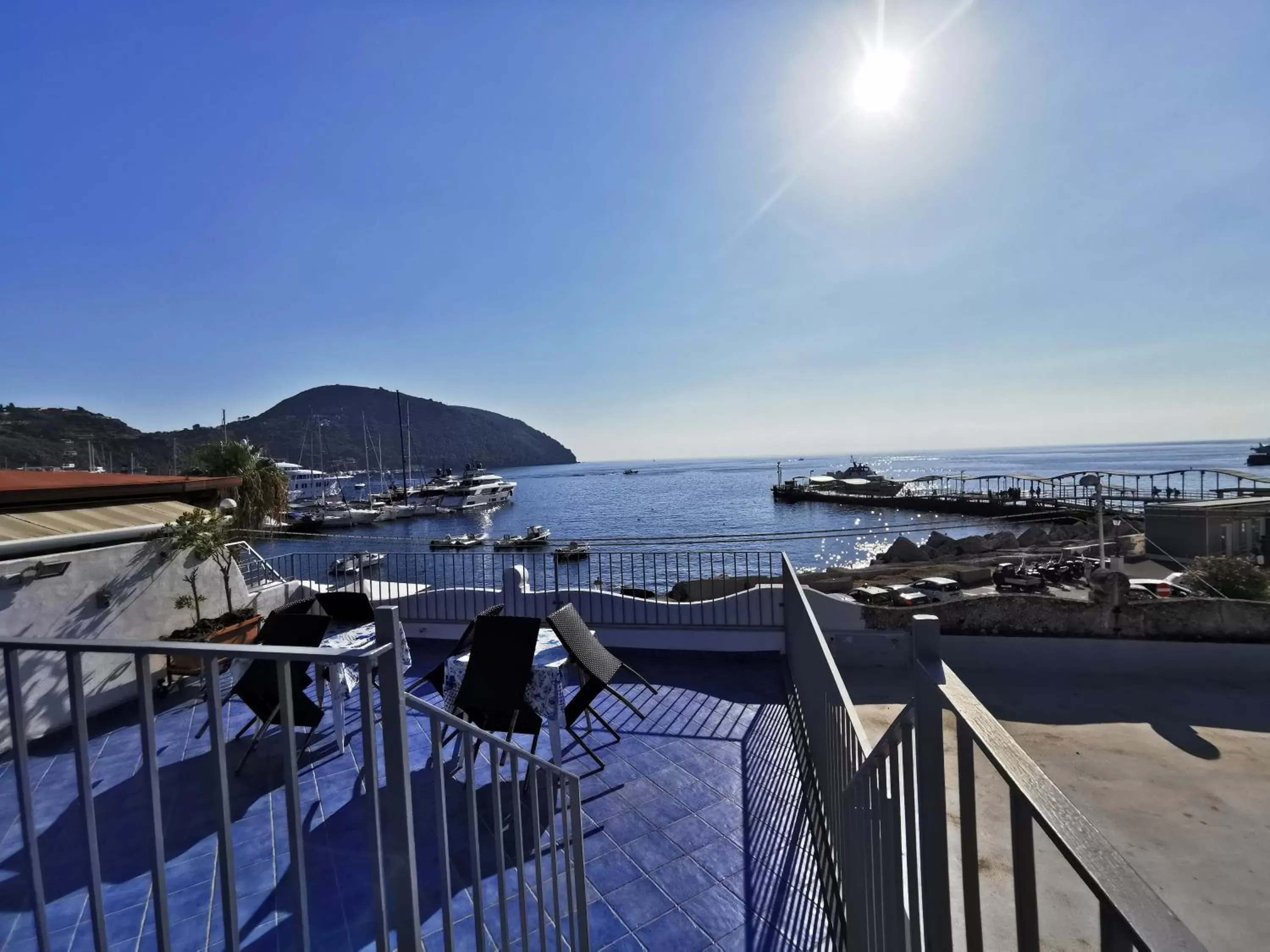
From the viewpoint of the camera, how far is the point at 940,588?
650 inches

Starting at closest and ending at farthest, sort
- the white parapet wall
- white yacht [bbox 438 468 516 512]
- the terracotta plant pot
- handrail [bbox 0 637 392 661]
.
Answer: handrail [bbox 0 637 392 661]
the terracotta plant pot
the white parapet wall
white yacht [bbox 438 468 516 512]

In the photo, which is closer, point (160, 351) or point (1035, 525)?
point (160, 351)

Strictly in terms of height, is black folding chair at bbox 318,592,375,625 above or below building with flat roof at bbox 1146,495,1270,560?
above

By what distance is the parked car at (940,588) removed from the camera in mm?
16078

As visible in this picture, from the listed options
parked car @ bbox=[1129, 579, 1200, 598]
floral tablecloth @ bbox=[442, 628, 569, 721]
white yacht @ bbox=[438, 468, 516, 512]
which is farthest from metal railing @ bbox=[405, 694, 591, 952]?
white yacht @ bbox=[438, 468, 516, 512]

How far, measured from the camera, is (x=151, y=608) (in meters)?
5.44

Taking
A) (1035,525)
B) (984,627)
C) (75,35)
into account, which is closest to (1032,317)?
(984,627)

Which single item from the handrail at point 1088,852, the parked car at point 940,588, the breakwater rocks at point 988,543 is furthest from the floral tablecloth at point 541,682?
the breakwater rocks at point 988,543

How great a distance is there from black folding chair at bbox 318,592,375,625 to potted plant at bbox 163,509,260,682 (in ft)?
1.96

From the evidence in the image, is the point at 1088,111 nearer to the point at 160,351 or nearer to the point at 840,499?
the point at 160,351

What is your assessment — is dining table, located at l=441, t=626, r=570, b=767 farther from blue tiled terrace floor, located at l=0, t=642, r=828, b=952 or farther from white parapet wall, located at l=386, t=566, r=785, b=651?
white parapet wall, located at l=386, t=566, r=785, b=651

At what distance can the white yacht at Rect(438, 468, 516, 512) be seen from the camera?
5491 centimetres

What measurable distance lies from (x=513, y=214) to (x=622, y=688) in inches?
344

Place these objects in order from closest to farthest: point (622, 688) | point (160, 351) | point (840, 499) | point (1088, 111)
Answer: point (622, 688) → point (1088, 111) → point (160, 351) → point (840, 499)
